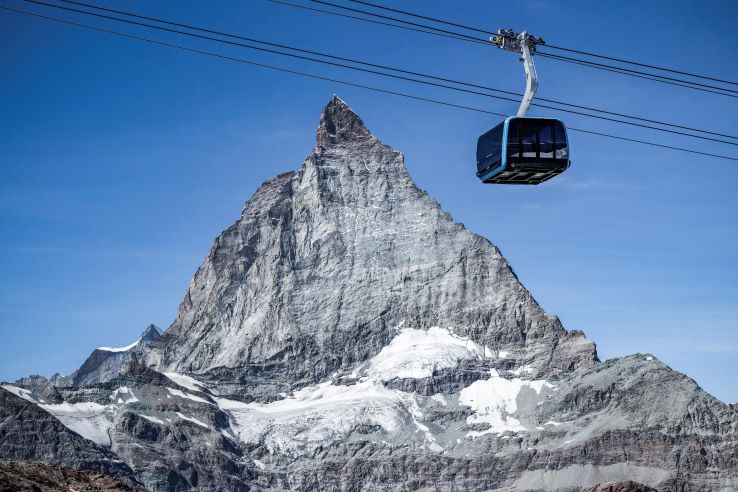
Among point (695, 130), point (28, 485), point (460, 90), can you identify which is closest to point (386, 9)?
point (460, 90)

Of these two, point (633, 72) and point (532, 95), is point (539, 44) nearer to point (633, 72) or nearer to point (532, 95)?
point (532, 95)

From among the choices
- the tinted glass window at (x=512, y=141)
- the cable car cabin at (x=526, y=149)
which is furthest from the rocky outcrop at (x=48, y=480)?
the tinted glass window at (x=512, y=141)

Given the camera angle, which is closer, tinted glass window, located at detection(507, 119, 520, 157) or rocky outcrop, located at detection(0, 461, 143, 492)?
tinted glass window, located at detection(507, 119, 520, 157)

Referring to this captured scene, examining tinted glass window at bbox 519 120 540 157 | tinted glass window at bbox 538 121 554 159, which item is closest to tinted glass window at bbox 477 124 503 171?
tinted glass window at bbox 519 120 540 157

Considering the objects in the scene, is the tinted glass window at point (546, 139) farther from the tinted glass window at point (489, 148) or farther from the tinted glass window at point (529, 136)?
the tinted glass window at point (489, 148)

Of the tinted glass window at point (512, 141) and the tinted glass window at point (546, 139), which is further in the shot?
the tinted glass window at point (546, 139)

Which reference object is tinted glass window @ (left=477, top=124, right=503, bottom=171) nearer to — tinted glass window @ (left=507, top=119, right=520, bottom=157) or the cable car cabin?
the cable car cabin

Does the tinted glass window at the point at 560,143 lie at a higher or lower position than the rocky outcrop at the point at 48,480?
higher
